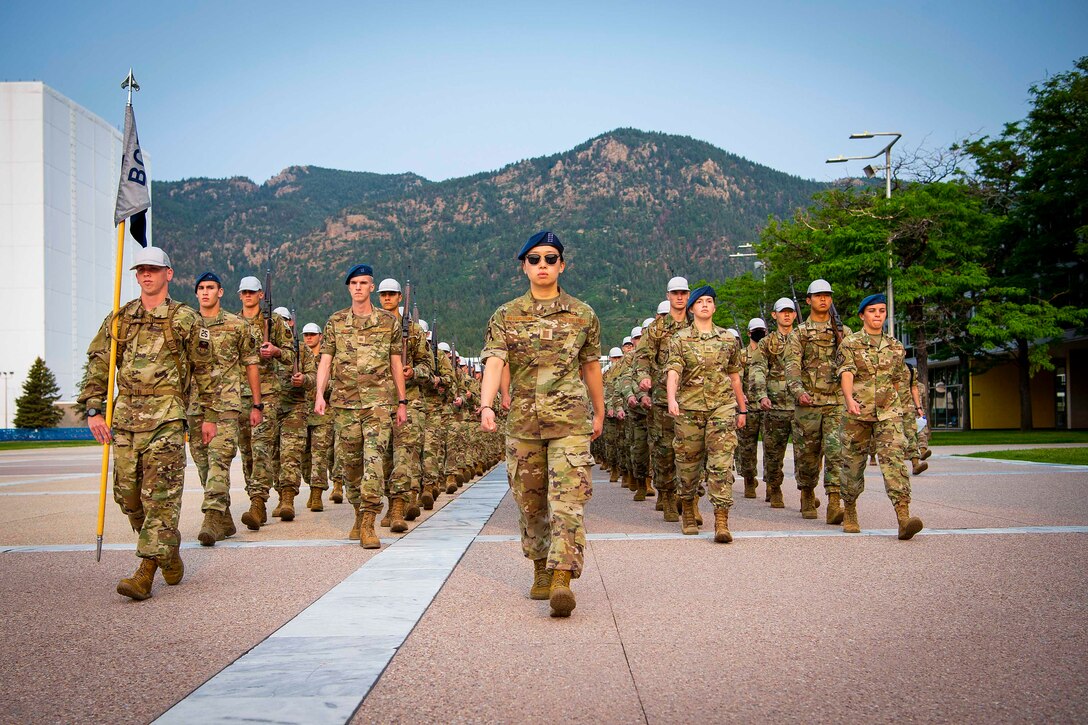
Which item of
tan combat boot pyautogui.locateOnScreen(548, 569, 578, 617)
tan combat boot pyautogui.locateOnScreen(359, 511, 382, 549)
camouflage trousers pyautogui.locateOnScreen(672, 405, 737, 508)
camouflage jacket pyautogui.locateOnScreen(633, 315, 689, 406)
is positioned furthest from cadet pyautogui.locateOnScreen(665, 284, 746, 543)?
tan combat boot pyautogui.locateOnScreen(548, 569, 578, 617)

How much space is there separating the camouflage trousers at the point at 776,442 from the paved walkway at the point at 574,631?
9.12 ft

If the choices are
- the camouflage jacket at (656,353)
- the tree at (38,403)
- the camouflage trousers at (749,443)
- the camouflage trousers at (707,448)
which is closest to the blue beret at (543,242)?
the camouflage trousers at (707,448)

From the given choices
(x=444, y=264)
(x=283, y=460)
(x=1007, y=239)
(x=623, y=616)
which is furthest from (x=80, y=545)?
(x=444, y=264)

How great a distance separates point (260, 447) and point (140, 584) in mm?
4647

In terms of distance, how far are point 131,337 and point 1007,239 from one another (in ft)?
141

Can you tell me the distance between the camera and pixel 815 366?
1029 centimetres

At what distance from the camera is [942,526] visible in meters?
9.03

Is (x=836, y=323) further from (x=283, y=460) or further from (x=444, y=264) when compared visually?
(x=444, y=264)

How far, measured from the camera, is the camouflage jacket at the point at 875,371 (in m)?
8.87

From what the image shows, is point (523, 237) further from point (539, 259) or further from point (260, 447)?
point (539, 259)

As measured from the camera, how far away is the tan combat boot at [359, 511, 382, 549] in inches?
317

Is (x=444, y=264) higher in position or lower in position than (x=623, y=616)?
higher

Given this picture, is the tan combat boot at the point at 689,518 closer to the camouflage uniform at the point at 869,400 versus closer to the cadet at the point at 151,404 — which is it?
the camouflage uniform at the point at 869,400

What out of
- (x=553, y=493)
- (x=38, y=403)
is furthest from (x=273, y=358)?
(x=38, y=403)
